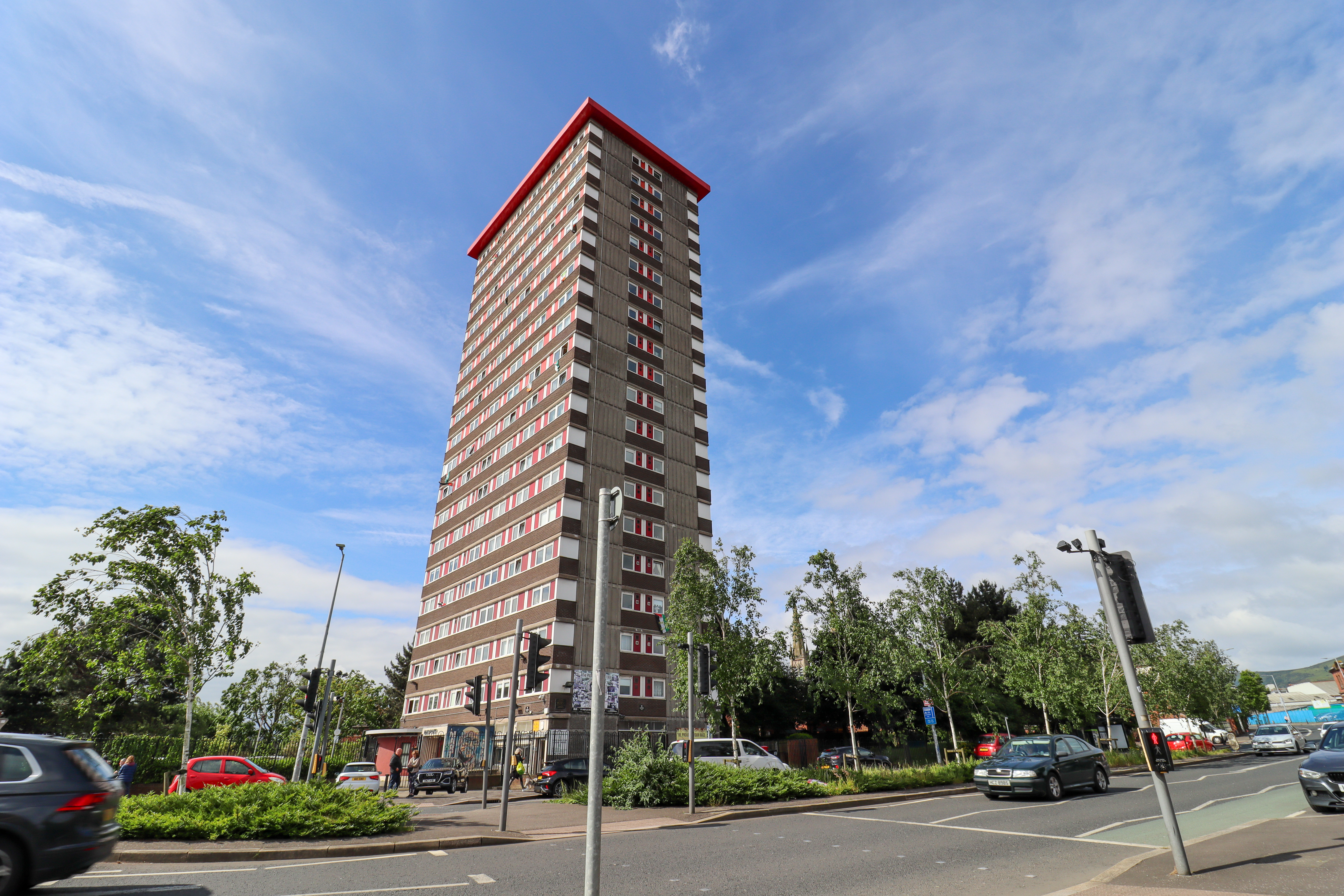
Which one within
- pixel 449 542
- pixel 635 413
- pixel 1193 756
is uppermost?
pixel 635 413

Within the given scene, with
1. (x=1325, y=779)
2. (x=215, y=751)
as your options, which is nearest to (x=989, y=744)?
(x=1325, y=779)

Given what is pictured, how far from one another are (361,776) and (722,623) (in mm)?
16678

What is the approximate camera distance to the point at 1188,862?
816 centimetres

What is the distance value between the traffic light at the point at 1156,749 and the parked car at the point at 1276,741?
4357cm

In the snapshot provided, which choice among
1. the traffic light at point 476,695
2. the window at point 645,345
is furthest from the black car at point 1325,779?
the window at point 645,345

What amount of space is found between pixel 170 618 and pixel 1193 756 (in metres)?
55.0

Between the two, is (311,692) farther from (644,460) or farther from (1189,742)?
(1189,742)

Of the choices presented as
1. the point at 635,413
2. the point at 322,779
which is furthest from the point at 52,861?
the point at 635,413

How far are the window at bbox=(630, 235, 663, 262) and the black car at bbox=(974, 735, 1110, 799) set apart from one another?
47133 millimetres

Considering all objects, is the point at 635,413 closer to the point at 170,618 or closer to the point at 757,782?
the point at 170,618

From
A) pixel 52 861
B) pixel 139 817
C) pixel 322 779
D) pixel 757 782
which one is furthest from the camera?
pixel 757 782

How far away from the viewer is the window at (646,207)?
59406mm

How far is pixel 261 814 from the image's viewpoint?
12.3 meters

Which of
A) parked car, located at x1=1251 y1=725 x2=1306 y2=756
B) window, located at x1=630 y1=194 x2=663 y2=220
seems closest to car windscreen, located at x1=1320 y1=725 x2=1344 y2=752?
parked car, located at x1=1251 y1=725 x2=1306 y2=756
